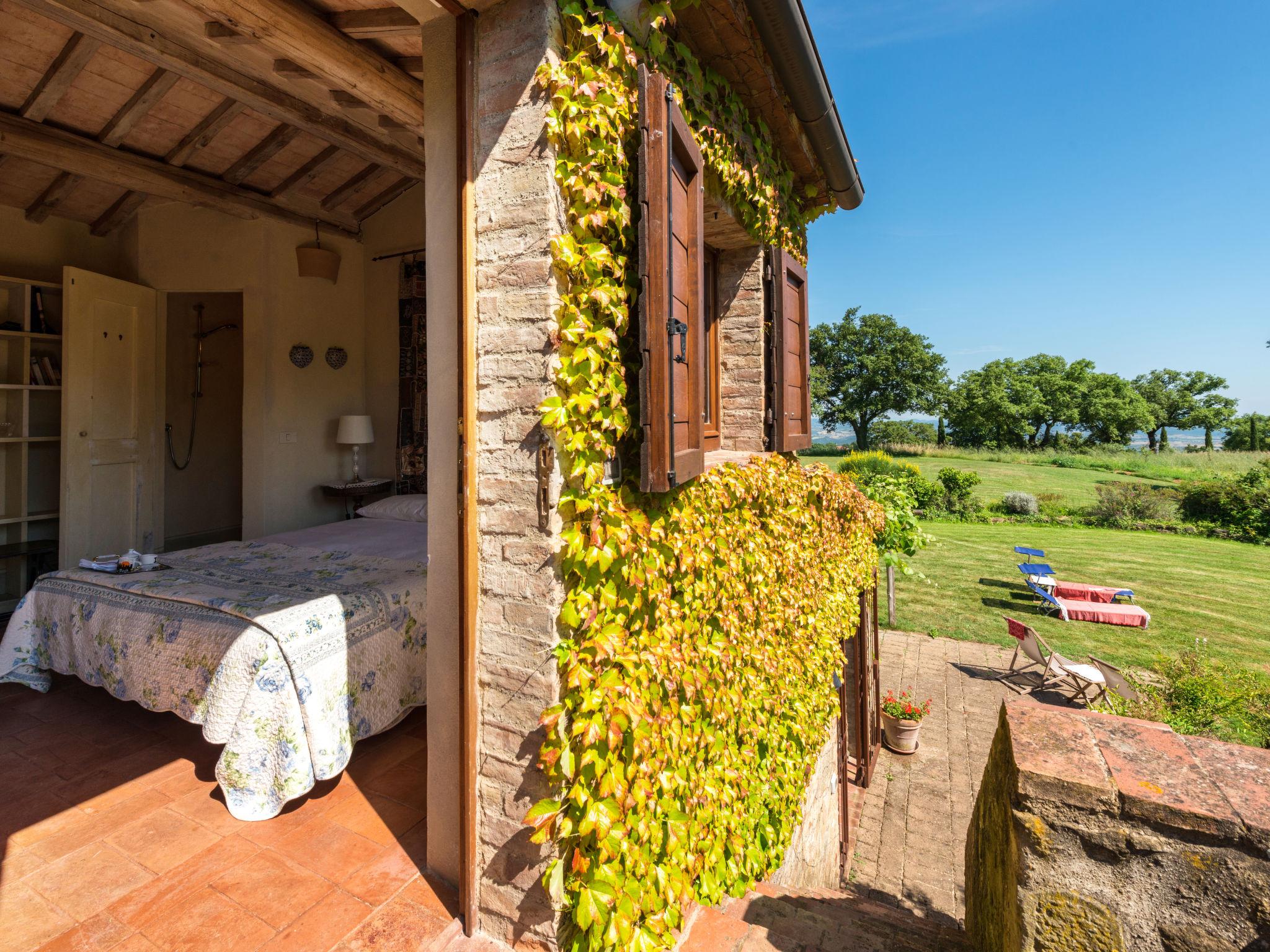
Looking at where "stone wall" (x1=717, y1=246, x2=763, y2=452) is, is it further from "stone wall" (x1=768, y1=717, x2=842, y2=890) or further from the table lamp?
the table lamp

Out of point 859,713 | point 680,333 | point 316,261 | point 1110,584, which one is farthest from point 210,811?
point 1110,584

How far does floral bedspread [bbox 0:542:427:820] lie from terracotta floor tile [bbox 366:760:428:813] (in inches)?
7.6

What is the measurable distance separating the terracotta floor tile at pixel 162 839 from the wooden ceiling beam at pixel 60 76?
3869 millimetres

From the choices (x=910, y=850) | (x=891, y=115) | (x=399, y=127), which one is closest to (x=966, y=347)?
(x=891, y=115)

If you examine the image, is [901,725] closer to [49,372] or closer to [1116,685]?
[1116,685]

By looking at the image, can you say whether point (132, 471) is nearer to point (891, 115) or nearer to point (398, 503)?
point (398, 503)

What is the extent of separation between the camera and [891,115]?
2295cm

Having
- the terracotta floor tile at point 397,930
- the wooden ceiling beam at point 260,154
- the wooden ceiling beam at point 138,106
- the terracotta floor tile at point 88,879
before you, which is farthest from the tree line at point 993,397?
the terracotta floor tile at point 88,879

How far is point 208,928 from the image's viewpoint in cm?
165

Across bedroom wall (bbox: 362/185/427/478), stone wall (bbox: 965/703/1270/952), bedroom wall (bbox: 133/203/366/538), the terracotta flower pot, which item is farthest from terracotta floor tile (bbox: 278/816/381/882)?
the terracotta flower pot

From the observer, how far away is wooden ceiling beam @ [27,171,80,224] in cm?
450

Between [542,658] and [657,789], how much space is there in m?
0.64

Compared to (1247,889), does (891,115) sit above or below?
above

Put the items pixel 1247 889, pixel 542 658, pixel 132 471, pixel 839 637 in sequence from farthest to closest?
pixel 132 471 → pixel 839 637 → pixel 542 658 → pixel 1247 889
